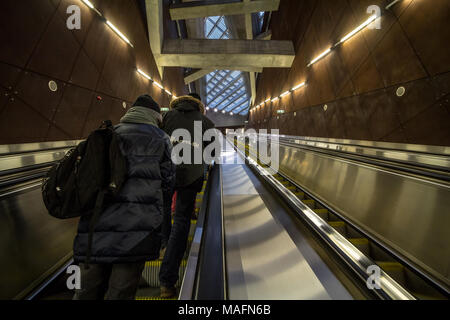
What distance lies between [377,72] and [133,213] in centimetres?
660

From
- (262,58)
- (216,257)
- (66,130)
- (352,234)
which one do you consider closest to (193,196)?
(216,257)

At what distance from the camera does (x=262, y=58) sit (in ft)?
33.9

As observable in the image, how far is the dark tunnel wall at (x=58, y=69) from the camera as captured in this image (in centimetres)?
343

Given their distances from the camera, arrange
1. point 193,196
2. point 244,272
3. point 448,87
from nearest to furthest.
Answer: point 244,272 < point 193,196 < point 448,87

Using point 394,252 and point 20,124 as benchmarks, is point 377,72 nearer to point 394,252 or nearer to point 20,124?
point 394,252

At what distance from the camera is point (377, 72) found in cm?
507

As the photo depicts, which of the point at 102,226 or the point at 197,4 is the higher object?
the point at 197,4

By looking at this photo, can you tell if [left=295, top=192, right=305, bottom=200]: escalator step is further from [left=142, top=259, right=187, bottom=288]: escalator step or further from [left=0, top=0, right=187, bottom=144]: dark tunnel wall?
[left=0, top=0, right=187, bottom=144]: dark tunnel wall

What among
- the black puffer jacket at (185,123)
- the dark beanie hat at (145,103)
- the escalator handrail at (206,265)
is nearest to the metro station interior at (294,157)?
the escalator handrail at (206,265)

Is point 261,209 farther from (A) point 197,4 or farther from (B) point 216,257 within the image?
(A) point 197,4

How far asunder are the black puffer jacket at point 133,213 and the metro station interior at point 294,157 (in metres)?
0.44

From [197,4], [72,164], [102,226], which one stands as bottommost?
[102,226]
